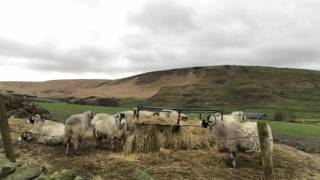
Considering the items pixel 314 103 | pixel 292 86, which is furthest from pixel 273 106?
pixel 292 86

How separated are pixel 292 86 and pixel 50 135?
4722 inches

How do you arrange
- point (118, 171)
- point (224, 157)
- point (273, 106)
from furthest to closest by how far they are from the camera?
point (273, 106)
point (224, 157)
point (118, 171)

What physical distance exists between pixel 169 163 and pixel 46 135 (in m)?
7.97

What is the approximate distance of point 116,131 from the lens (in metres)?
22.8

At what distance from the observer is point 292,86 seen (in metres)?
136

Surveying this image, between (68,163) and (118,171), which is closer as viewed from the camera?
(118,171)

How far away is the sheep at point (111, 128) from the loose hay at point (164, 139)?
1272mm

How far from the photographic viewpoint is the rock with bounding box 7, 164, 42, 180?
38.6 feet

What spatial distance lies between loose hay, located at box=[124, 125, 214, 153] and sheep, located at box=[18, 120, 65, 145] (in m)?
4.38

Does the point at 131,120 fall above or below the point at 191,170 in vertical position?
above

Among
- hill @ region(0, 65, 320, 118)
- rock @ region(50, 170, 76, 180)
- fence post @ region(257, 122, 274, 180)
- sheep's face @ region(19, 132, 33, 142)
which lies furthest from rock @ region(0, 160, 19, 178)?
hill @ region(0, 65, 320, 118)

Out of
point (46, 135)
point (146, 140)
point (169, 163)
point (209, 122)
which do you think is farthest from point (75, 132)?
point (209, 122)

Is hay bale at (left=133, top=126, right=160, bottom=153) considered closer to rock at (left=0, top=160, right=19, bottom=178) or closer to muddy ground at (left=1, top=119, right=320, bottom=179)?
muddy ground at (left=1, top=119, right=320, bottom=179)

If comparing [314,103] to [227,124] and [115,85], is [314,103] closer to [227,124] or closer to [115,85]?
[115,85]
